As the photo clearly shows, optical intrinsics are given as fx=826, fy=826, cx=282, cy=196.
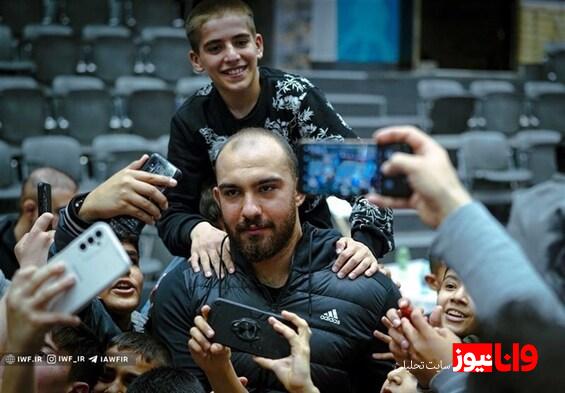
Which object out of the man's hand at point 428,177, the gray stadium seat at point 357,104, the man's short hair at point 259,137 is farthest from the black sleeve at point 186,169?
the gray stadium seat at point 357,104

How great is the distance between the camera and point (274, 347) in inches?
64.2

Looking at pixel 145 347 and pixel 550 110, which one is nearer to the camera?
pixel 145 347

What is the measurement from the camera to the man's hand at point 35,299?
3.77 ft

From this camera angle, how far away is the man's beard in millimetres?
1962

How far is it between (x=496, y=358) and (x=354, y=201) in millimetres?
1135

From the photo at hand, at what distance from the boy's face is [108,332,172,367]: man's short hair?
2.47 feet

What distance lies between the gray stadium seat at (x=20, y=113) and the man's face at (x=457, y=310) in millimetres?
4924

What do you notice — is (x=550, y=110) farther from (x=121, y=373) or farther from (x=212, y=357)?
(x=212, y=357)

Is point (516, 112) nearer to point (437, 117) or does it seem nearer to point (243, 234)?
point (437, 117)

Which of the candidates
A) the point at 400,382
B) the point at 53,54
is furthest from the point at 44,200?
the point at 53,54

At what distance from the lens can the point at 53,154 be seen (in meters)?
5.63

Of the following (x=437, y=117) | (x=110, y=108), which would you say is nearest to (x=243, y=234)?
(x=110, y=108)

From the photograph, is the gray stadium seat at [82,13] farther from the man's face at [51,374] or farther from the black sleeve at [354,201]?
the man's face at [51,374]

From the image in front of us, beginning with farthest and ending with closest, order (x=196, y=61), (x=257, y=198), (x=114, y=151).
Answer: (x=114, y=151) < (x=196, y=61) < (x=257, y=198)
